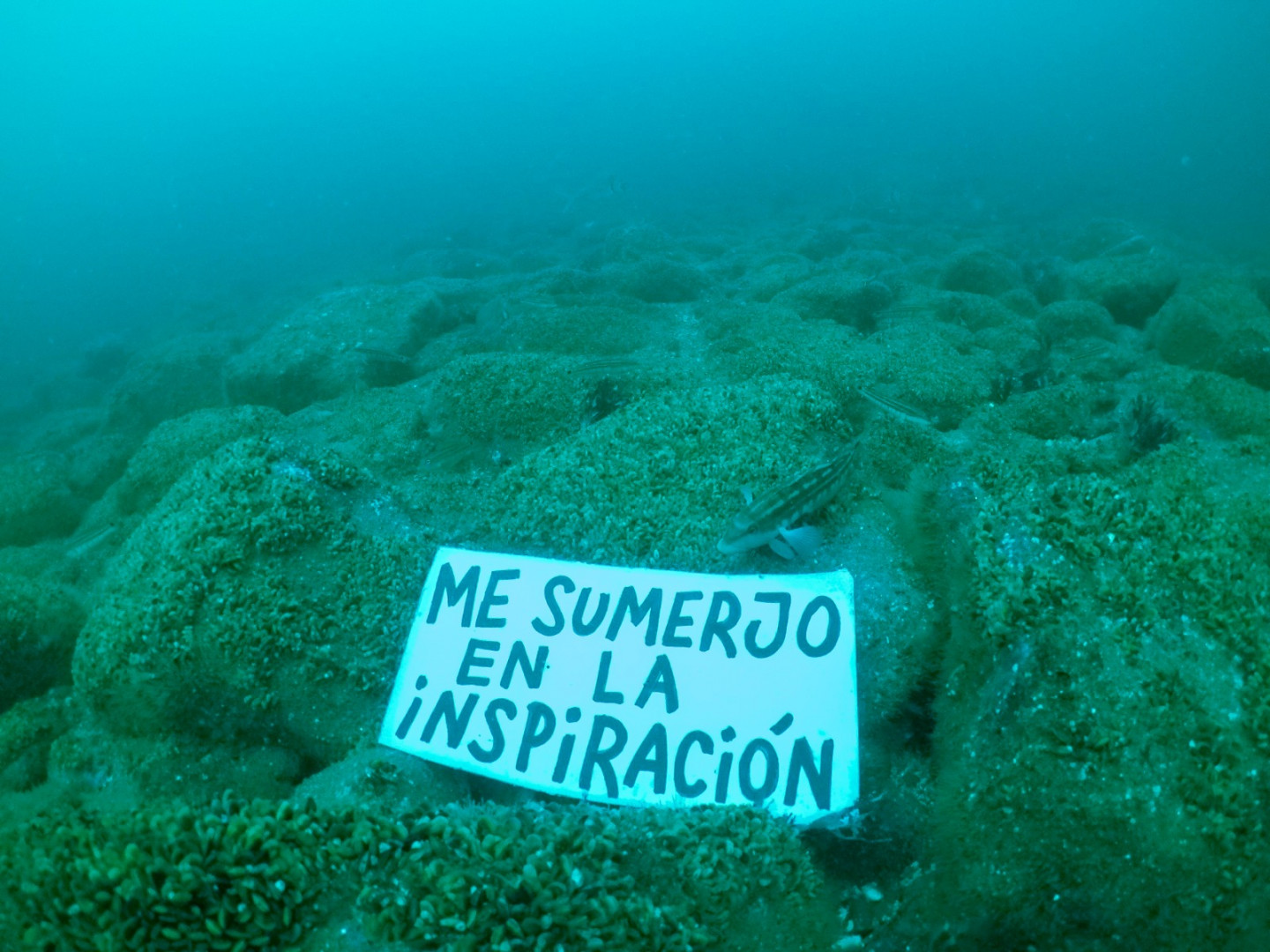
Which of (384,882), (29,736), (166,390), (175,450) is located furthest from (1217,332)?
(166,390)

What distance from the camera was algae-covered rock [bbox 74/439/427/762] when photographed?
273cm

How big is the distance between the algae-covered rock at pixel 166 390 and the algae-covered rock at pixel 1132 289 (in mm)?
8496

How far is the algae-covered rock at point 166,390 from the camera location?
666 cm

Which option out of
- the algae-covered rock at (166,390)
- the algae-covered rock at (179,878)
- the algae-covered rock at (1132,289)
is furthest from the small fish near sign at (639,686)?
the algae-covered rock at (1132,289)

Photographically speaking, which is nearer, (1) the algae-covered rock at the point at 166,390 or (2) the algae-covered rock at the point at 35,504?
(2) the algae-covered rock at the point at 35,504

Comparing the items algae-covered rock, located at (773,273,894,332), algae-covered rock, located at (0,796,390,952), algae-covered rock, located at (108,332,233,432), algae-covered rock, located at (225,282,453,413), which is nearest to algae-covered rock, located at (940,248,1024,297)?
algae-covered rock, located at (773,273,894,332)

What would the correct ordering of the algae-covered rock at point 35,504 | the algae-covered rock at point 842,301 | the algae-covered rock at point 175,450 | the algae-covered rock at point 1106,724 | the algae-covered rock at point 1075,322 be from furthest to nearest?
the algae-covered rock at point 842,301
the algae-covered rock at point 1075,322
the algae-covered rock at point 35,504
the algae-covered rock at point 175,450
the algae-covered rock at point 1106,724

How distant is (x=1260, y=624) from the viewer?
2.30 meters

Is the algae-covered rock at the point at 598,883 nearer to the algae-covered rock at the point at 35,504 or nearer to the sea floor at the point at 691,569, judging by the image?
the sea floor at the point at 691,569

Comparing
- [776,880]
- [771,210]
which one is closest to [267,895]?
[776,880]

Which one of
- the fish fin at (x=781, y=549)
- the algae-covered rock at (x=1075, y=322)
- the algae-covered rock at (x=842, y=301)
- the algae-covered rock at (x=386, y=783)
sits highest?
the fish fin at (x=781, y=549)

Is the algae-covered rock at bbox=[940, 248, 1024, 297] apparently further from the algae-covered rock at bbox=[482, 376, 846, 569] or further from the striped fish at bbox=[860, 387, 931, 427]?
the algae-covered rock at bbox=[482, 376, 846, 569]

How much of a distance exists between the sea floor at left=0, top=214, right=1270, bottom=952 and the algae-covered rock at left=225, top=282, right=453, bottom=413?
69 cm

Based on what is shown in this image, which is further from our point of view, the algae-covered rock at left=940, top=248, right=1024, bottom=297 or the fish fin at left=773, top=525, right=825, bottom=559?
the algae-covered rock at left=940, top=248, right=1024, bottom=297
